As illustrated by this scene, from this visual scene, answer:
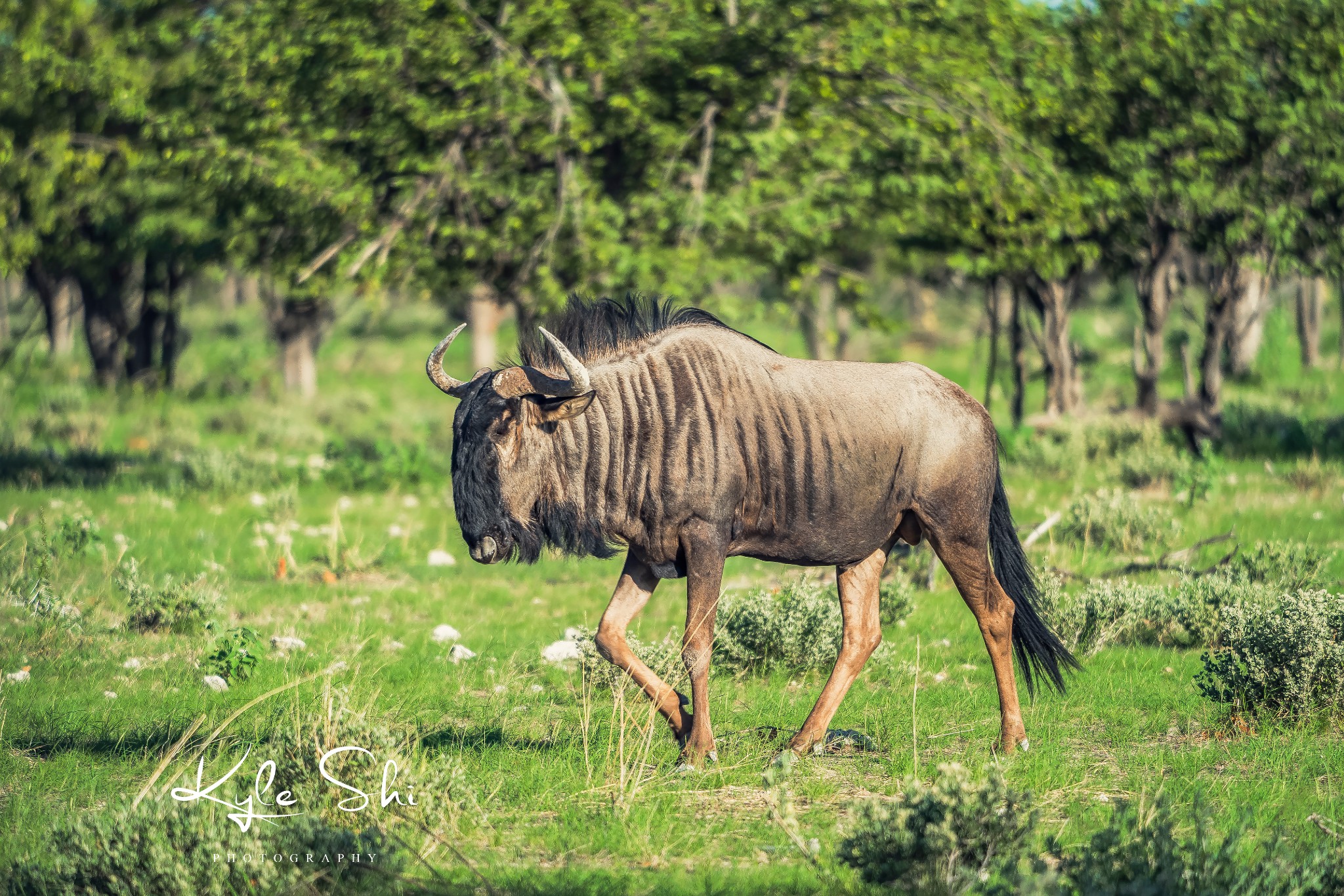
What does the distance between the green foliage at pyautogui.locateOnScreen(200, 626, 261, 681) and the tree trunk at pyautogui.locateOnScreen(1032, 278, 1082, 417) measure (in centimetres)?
1321

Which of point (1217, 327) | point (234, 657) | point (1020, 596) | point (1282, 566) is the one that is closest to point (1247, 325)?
point (1217, 327)

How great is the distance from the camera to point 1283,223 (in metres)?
15.8

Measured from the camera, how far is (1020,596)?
6715mm

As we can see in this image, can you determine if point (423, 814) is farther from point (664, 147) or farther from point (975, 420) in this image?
point (664, 147)

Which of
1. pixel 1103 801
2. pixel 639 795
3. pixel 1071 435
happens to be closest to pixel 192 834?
pixel 639 795

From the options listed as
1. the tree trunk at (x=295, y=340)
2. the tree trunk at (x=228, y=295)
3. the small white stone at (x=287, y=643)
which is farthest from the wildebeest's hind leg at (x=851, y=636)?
the tree trunk at (x=228, y=295)

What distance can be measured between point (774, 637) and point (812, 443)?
1.94 meters

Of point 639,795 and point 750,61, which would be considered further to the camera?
point 750,61

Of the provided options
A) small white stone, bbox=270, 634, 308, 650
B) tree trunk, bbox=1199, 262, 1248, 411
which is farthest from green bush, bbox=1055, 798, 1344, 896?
tree trunk, bbox=1199, 262, 1248, 411

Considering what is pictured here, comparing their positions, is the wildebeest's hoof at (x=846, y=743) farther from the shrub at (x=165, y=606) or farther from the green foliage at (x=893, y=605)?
the shrub at (x=165, y=606)

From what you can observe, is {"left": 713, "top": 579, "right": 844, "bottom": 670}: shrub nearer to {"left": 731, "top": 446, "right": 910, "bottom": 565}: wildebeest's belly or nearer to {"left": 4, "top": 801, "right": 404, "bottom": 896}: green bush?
{"left": 731, "top": 446, "right": 910, "bottom": 565}: wildebeest's belly

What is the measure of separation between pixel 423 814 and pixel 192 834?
0.87 m

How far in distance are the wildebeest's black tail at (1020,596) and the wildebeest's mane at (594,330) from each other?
161cm

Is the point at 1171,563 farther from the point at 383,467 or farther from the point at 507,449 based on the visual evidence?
the point at 383,467
